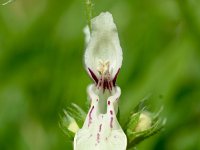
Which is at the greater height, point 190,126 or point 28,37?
point 28,37

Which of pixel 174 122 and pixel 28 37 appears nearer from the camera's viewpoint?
pixel 174 122

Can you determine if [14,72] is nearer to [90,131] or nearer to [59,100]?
[59,100]

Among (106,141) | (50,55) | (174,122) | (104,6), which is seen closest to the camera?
(106,141)

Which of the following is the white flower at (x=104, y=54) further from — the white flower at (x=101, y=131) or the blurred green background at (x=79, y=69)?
the blurred green background at (x=79, y=69)

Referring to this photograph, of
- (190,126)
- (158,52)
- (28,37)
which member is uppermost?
(28,37)

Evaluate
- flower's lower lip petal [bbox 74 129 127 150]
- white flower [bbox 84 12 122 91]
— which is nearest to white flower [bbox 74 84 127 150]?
flower's lower lip petal [bbox 74 129 127 150]

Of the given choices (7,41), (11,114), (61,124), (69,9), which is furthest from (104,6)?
(61,124)

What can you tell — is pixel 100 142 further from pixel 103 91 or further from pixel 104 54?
pixel 104 54

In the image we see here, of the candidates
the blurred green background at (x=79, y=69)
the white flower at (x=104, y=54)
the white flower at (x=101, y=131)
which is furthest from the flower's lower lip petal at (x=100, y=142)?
the blurred green background at (x=79, y=69)

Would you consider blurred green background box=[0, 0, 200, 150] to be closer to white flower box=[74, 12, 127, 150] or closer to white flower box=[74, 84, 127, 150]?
white flower box=[74, 12, 127, 150]
